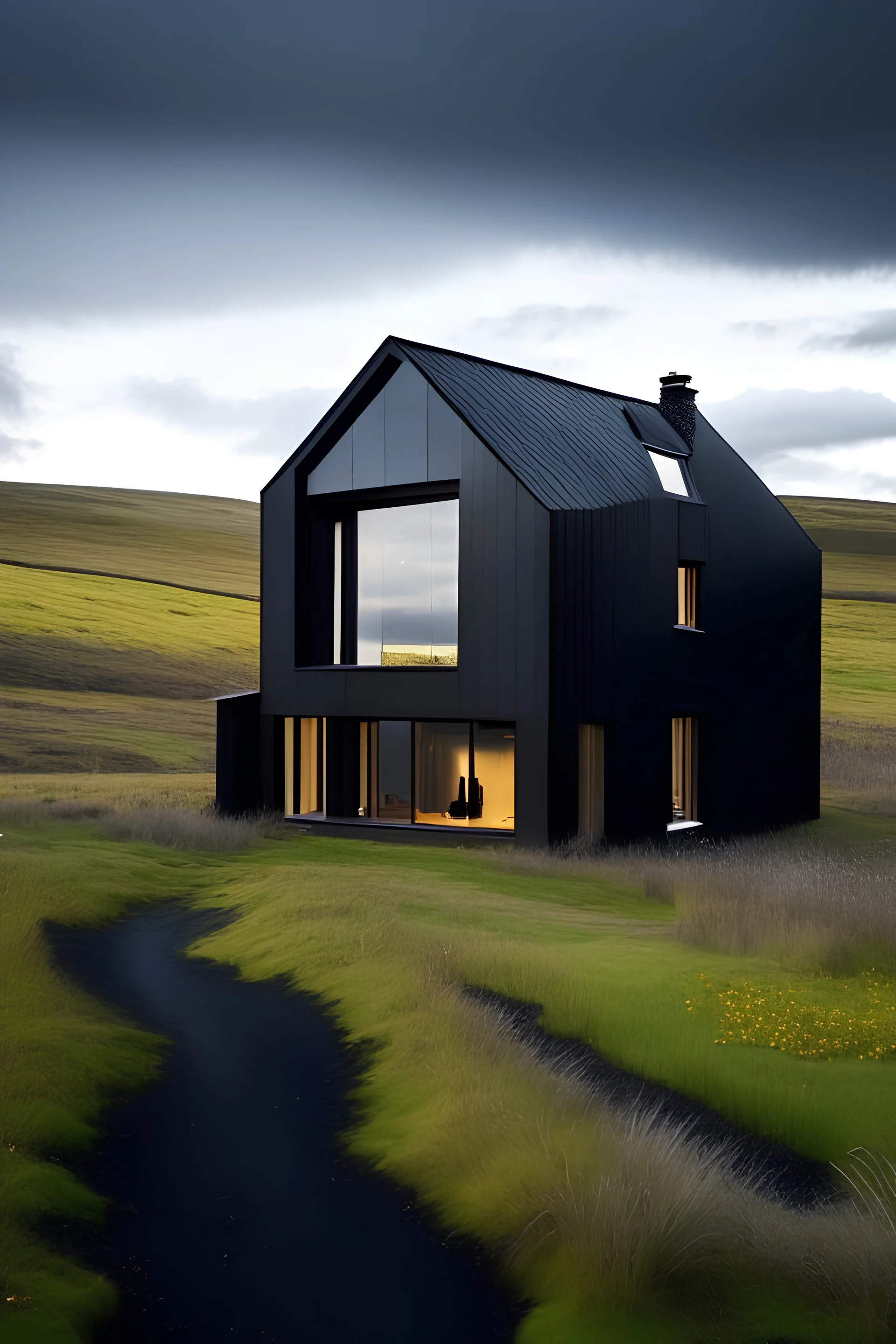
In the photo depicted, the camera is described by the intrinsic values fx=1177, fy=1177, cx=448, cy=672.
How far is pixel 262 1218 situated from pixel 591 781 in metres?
16.5

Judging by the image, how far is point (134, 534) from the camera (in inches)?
3649

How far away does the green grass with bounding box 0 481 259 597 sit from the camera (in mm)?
81438

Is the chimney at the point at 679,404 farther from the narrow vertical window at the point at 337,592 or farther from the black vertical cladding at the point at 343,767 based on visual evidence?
the black vertical cladding at the point at 343,767

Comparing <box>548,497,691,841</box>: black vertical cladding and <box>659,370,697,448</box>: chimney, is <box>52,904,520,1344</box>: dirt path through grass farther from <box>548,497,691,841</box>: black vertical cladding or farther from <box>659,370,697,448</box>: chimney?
<box>659,370,697,448</box>: chimney

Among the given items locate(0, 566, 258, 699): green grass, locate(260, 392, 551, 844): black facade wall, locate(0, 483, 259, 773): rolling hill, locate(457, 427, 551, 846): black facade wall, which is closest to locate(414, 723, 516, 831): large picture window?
locate(260, 392, 551, 844): black facade wall

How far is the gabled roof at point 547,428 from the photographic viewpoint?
904 inches

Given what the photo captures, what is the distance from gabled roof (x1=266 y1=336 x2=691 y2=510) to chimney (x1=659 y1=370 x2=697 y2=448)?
31cm

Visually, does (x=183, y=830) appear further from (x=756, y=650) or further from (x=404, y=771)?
(x=756, y=650)

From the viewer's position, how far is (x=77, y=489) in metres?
108

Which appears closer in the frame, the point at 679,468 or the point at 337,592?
the point at 337,592

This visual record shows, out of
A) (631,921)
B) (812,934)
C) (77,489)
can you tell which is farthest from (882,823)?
(77,489)

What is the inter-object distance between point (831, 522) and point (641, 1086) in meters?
120

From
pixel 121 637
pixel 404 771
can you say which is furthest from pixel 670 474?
pixel 121 637

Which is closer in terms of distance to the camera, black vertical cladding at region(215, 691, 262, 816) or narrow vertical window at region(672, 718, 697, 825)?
black vertical cladding at region(215, 691, 262, 816)
